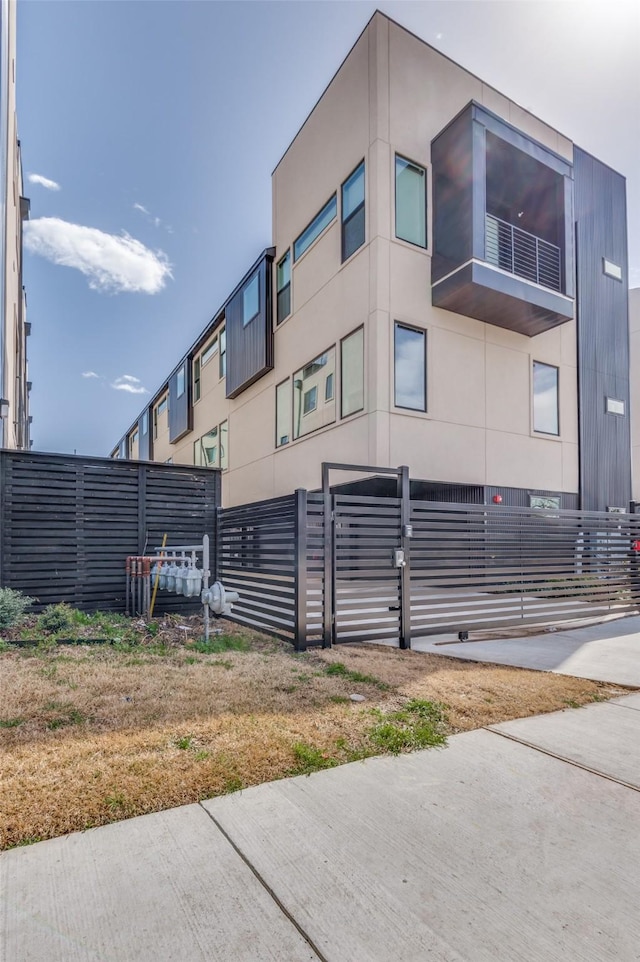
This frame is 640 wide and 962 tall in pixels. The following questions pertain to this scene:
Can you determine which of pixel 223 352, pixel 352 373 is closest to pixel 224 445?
pixel 223 352

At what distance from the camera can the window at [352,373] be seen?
10.1m

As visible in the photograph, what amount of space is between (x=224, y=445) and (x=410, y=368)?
898cm

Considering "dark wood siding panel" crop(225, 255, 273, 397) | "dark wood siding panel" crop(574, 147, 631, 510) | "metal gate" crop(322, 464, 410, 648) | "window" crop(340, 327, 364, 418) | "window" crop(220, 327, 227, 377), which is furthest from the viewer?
"window" crop(220, 327, 227, 377)

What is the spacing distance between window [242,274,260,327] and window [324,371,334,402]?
430 centimetres

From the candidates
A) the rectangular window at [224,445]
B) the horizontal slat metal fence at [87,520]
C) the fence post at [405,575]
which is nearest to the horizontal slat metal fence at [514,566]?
the fence post at [405,575]

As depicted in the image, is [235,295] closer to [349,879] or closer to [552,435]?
[552,435]

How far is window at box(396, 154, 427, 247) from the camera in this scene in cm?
1020

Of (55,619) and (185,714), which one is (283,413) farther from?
(185,714)

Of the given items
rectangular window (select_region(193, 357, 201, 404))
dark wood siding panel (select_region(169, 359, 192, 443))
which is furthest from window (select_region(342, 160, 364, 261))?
dark wood siding panel (select_region(169, 359, 192, 443))

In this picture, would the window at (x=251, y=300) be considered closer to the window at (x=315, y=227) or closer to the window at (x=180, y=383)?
the window at (x=315, y=227)

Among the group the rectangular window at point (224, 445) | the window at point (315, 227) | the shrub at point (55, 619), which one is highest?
the window at point (315, 227)

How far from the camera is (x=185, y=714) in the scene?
336 cm

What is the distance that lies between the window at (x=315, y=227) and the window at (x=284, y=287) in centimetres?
55

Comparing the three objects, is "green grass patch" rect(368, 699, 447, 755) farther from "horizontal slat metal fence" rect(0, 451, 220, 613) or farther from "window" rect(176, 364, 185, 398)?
"window" rect(176, 364, 185, 398)
